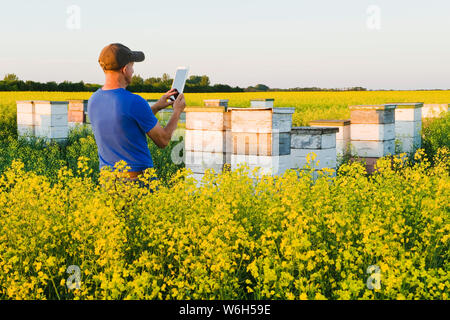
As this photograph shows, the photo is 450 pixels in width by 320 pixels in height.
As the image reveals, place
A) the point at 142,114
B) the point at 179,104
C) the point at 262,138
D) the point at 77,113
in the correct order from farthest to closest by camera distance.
Result: 1. the point at 77,113
2. the point at 262,138
3. the point at 179,104
4. the point at 142,114

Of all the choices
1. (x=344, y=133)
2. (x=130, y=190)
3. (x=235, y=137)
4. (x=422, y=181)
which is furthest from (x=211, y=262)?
(x=344, y=133)

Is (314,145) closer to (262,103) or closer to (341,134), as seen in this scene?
(341,134)

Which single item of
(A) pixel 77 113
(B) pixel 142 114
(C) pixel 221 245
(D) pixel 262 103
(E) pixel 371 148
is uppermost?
(D) pixel 262 103

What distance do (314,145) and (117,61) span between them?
520 centimetres

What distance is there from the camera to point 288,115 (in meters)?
8.62

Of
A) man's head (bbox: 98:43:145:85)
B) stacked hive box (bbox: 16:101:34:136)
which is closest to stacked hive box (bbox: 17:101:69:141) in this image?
stacked hive box (bbox: 16:101:34:136)

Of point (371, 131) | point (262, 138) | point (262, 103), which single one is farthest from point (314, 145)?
point (262, 103)

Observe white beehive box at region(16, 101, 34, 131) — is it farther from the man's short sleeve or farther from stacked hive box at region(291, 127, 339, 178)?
the man's short sleeve

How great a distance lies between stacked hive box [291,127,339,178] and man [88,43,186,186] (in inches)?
184

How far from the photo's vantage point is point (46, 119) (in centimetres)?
1638

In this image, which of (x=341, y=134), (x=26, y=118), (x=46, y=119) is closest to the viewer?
(x=341, y=134)

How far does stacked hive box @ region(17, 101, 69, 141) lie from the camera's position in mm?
16234

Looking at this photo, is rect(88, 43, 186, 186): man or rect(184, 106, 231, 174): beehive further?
rect(184, 106, 231, 174): beehive
